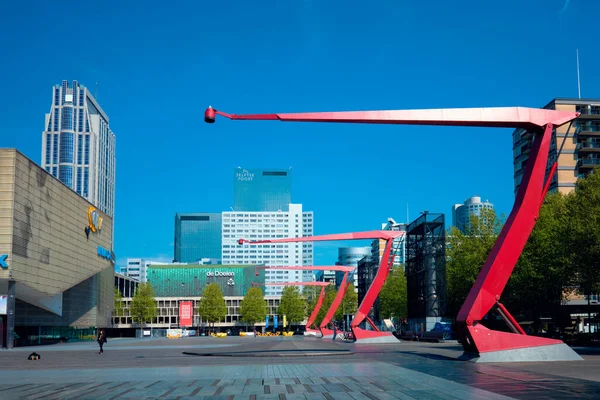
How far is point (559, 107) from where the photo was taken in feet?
312

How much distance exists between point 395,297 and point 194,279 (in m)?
101

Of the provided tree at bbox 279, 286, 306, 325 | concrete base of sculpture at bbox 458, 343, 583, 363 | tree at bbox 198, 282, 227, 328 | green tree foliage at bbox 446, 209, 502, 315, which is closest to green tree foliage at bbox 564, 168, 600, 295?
green tree foliage at bbox 446, 209, 502, 315

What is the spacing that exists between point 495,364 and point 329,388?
11785 mm

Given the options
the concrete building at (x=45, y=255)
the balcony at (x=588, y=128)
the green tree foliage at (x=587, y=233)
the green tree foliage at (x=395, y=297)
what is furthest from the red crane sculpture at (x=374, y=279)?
the balcony at (x=588, y=128)

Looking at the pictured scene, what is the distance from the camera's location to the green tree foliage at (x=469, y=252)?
68.5 m

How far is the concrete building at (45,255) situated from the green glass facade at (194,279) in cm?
8158

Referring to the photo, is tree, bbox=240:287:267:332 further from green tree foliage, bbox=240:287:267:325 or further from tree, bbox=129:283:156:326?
tree, bbox=129:283:156:326

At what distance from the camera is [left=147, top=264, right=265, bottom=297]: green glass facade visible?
189 m

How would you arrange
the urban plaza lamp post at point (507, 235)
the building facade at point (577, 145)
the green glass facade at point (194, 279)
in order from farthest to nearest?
1. the green glass facade at point (194, 279)
2. the building facade at point (577, 145)
3. the urban plaza lamp post at point (507, 235)

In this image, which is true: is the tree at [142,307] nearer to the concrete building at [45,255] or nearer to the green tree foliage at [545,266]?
the concrete building at [45,255]

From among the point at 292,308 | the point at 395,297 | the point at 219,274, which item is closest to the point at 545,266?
the point at 395,297

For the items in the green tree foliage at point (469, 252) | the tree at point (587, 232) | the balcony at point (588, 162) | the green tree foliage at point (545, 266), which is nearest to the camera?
the tree at point (587, 232)

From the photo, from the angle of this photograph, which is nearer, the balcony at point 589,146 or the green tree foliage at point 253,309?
the balcony at point 589,146

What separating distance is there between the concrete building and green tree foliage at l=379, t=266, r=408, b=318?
44.1 meters
